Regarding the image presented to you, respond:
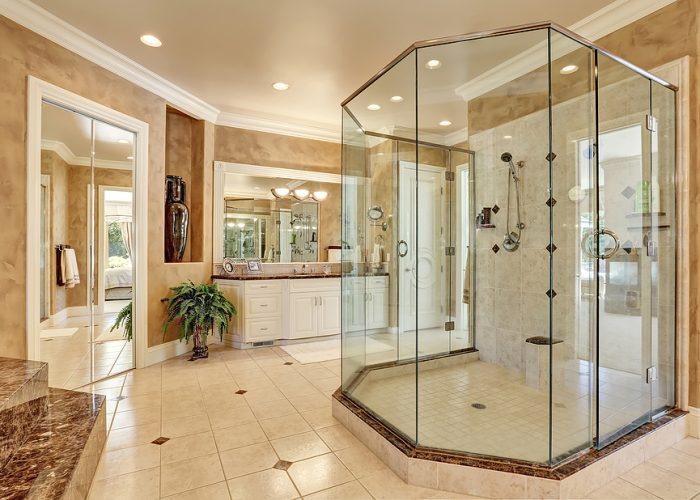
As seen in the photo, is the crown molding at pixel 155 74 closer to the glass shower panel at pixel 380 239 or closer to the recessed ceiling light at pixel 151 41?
the recessed ceiling light at pixel 151 41

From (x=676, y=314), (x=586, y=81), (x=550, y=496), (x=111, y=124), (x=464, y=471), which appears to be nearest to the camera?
(x=550, y=496)

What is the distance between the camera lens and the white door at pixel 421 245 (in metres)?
2.95

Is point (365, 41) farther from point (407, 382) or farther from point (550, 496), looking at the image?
point (550, 496)

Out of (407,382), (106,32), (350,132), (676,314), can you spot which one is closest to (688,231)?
(676,314)

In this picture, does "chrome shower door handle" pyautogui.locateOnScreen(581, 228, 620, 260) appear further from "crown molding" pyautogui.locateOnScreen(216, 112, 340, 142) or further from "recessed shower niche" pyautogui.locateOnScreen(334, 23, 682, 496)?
"crown molding" pyautogui.locateOnScreen(216, 112, 340, 142)

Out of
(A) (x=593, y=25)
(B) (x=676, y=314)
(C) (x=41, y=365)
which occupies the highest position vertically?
(A) (x=593, y=25)

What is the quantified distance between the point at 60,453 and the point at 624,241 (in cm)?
336

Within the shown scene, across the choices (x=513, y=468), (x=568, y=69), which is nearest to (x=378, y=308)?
(x=513, y=468)

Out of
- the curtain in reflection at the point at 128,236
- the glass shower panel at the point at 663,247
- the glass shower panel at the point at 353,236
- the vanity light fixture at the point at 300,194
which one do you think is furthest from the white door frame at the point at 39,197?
the glass shower panel at the point at 663,247

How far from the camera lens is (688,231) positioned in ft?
7.88

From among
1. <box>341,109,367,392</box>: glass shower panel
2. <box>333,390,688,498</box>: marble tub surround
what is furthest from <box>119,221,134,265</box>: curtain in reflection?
<box>333,390,688,498</box>: marble tub surround

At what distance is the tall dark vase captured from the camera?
4293 mm

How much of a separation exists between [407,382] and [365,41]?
273 cm

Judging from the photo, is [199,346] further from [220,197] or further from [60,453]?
[60,453]
